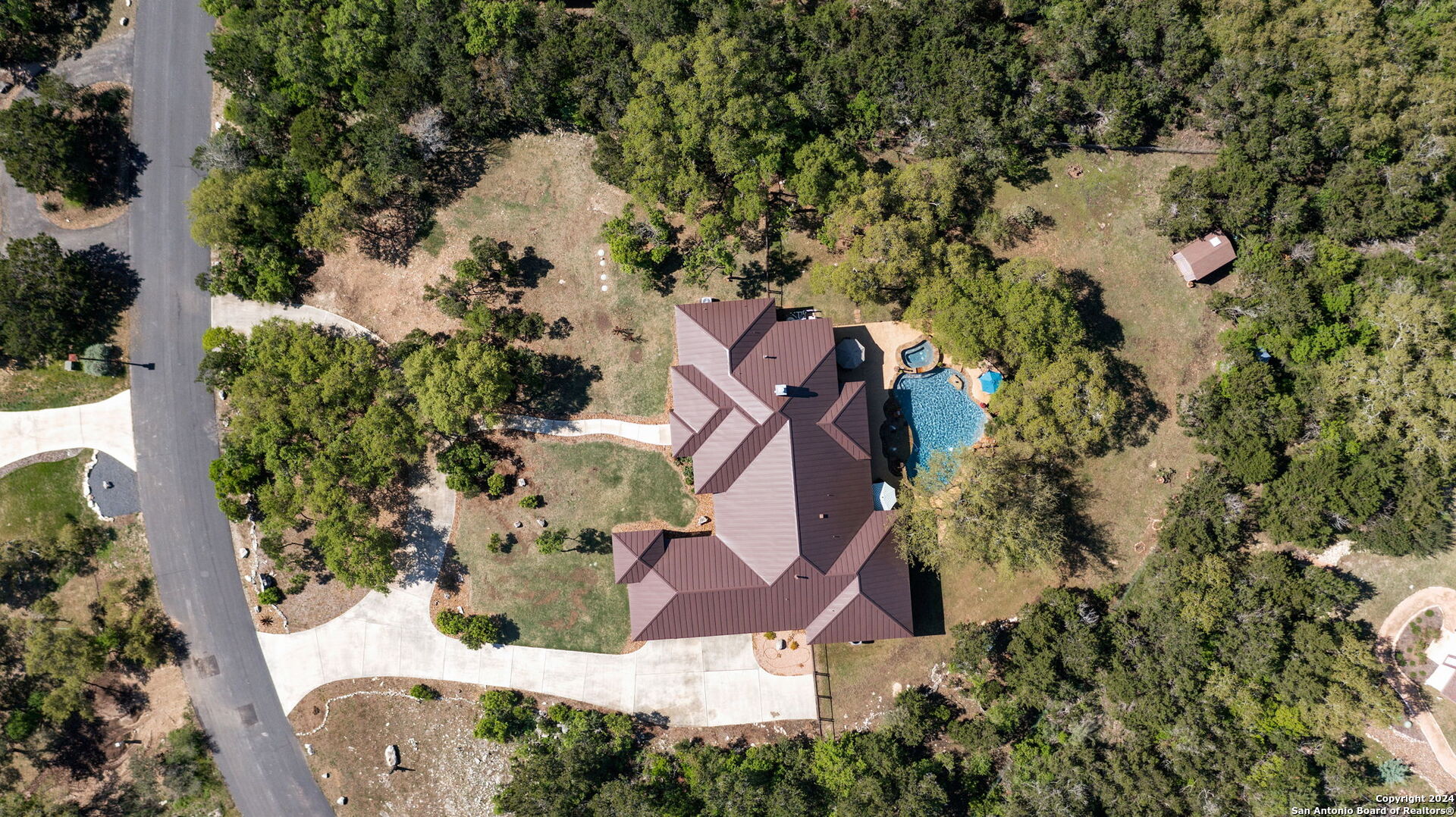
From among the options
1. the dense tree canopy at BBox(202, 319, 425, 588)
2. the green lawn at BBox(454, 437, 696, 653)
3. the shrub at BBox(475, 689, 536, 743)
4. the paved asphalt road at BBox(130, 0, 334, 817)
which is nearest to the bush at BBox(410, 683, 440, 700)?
the shrub at BBox(475, 689, 536, 743)

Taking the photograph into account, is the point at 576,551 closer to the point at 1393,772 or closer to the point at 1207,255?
the point at 1207,255

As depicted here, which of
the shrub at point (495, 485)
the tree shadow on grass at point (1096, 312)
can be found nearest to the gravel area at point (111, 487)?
the shrub at point (495, 485)

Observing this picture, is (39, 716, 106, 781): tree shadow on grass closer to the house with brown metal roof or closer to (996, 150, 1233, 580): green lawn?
the house with brown metal roof

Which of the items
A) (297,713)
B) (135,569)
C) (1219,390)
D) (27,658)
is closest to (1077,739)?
(1219,390)

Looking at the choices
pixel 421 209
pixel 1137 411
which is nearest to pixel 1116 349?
pixel 1137 411

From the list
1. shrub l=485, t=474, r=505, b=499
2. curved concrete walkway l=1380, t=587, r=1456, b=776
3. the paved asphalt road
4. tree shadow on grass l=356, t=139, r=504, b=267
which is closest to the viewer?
curved concrete walkway l=1380, t=587, r=1456, b=776

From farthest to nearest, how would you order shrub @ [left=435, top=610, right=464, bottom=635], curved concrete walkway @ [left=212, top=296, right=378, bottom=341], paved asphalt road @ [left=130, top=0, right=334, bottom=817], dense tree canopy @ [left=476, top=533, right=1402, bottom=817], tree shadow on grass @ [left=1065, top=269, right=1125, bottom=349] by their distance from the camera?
1. curved concrete walkway @ [left=212, top=296, right=378, bottom=341]
2. paved asphalt road @ [left=130, top=0, right=334, bottom=817]
3. tree shadow on grass @ [left=1065, top=269, right=1125, bottom=349]
4. shrub @ [left=435, top=610, right=464, bottom=635]
5. dense tree canopy @ [left=476, top=533, right=1402, bottom=817]
